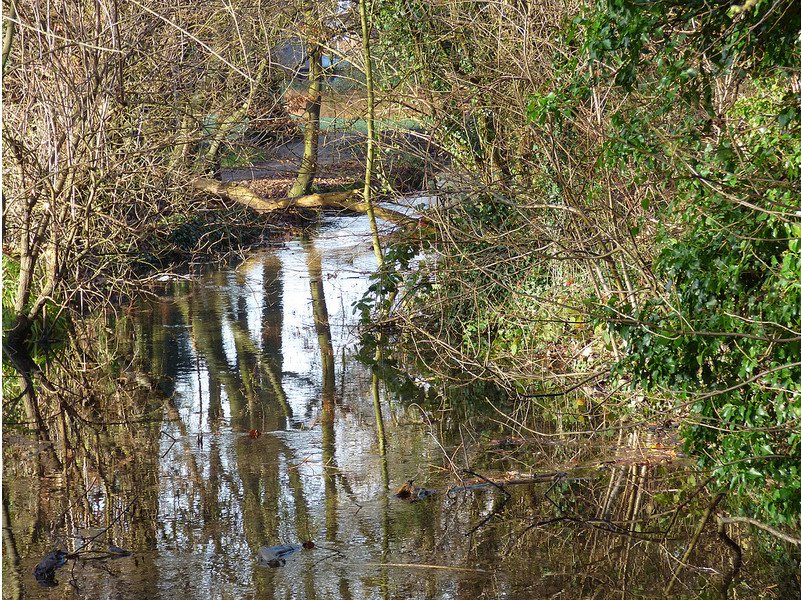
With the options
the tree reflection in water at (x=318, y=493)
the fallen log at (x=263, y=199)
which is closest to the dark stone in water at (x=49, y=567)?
the tree reflection in water at (x=318, y=493)

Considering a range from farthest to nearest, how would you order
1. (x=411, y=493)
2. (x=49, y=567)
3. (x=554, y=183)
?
→ (x=554, y=183) → (x=411, y=493) → (x=49, y=567)

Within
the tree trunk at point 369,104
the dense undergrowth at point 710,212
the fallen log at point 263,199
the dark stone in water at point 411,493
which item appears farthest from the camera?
the fallen log at point 263,199

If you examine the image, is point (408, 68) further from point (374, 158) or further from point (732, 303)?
point (732, 303)

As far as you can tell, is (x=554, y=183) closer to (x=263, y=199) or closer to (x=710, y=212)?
(x=710, y=212)

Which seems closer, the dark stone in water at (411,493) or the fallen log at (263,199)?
the dark stone in water at (411,493)

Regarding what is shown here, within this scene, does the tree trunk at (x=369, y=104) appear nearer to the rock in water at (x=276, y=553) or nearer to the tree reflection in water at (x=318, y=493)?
the tree reflection in water at (x=318, y=493)

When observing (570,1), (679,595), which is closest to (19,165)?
(570,1)

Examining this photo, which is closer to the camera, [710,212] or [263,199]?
[710,212]

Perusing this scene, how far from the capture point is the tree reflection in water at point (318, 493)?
604 cm

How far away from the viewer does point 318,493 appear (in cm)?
770

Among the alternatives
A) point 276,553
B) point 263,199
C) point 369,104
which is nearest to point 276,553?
point 276,553

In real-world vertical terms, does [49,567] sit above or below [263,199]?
below

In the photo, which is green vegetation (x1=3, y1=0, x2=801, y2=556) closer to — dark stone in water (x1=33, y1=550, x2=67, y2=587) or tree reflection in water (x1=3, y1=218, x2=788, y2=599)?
tree reflection in water (x1=3, y1=218, x2=788, y2=599)

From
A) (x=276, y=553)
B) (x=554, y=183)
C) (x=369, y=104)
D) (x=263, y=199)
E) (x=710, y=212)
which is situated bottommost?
(x=276, y=553)
